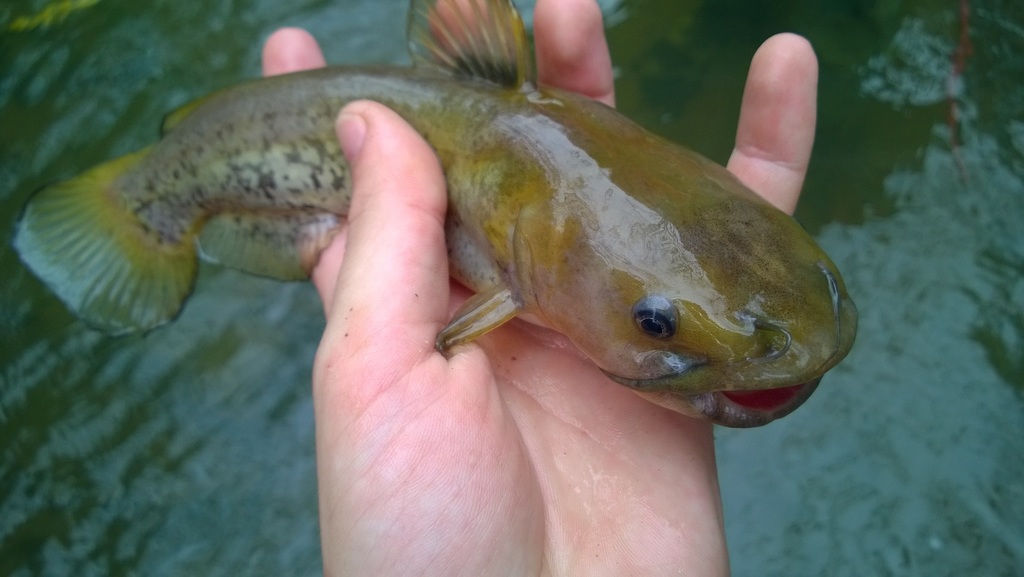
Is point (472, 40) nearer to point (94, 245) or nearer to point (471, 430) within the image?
point (471, 430)

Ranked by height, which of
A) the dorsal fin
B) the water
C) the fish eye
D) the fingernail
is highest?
the dorsal fin

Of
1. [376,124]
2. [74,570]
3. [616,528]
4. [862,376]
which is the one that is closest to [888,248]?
[862,376]

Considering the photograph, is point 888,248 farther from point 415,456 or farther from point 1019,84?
point 415,456

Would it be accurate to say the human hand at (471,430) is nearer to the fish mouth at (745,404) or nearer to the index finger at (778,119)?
the index finger at (778,119)

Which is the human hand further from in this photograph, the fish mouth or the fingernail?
the fish mouth

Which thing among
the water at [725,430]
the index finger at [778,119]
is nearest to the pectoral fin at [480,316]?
the index finger at [778,119]

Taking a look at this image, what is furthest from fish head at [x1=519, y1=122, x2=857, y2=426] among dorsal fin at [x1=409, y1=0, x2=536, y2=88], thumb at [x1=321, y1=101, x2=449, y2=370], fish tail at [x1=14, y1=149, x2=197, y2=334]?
fish tail at [x1=14, y1=149, x2=197, y2=334]

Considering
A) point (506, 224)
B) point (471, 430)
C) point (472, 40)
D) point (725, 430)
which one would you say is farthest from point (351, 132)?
point (725, 430)
